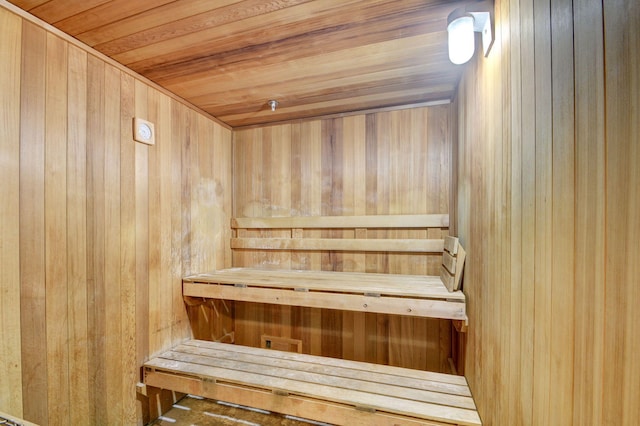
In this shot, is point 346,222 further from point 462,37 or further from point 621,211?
point 621,211

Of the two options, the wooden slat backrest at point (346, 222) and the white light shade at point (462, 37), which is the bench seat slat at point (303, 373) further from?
the white light shade at point (462, 37)

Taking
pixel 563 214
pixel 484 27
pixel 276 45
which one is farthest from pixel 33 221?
pixel 484 27

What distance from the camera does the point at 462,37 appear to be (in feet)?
3.79

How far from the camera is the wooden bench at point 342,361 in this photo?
139 centimetres

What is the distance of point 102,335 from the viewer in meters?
1.57

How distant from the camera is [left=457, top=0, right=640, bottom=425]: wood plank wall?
445 mm

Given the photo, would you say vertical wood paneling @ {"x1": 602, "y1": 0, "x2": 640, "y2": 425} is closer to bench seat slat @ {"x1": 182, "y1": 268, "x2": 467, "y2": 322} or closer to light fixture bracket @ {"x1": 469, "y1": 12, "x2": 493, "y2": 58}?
light fixture bracket @ {"x1": 469, "y1": 12, "x2": 493, "y2": 58}

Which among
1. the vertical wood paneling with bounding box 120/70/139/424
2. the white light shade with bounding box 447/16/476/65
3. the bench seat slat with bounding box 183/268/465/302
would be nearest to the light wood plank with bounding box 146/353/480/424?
the vertical wood paneling with bounding box 120/70/139/424

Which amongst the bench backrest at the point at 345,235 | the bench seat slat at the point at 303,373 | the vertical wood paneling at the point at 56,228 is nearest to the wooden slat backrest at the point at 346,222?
the bench backrest at the point at 345,235

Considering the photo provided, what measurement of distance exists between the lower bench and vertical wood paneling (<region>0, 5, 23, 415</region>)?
0.69 m

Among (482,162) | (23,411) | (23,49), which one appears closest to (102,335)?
(23,411)

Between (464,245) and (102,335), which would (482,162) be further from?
(102,335)

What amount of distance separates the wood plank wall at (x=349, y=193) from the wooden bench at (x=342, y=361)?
0.42 ft

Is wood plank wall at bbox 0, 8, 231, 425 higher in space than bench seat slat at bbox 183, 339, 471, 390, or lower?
higher
